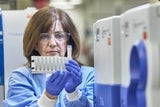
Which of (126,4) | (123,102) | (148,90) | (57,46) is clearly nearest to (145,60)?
(148,90)

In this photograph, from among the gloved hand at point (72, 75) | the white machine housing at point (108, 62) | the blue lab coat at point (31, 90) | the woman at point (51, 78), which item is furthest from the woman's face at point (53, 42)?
the white machine housing at point (108, 62)

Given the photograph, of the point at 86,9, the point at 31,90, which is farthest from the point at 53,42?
the point at 86,9

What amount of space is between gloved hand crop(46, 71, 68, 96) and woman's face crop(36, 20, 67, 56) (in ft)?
0.79

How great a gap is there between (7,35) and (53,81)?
102 cm

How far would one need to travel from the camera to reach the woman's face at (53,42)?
1575mm

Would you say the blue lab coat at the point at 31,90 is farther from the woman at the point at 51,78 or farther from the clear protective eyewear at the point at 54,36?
the clear protective eyewear at the point at 54,36

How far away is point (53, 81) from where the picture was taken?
1.35 metres

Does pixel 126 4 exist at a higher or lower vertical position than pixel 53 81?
higher

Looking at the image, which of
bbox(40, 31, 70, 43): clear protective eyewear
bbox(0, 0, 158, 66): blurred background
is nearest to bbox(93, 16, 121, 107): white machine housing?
bbox(40, 31, 70, 43): clear protective eyewear

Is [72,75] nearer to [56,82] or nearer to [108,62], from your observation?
[56,82]

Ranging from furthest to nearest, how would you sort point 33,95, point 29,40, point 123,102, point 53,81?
point 29,40, point 33,95, point 53,81, point 123,102

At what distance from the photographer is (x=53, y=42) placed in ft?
5.16

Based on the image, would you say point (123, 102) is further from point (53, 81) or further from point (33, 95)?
point (33, 95)

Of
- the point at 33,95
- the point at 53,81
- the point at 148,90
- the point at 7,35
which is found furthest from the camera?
the point at 7,35
